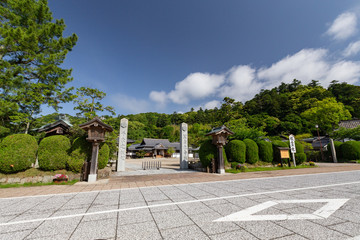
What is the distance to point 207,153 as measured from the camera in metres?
10.4

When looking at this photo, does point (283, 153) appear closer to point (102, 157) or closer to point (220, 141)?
point (220, 141)

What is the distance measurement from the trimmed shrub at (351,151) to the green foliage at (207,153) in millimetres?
17924

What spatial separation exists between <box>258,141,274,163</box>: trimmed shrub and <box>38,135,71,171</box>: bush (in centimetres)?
1371

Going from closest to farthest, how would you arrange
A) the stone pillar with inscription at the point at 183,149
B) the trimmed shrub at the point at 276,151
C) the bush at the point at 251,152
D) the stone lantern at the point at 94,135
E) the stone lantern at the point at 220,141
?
the stone lantern at the point at 94,135, the stone lantern at the point at 220,141, the bush at the point at 251,152, the stone pillar with inscription at the point at 183,149, the trimmed shrub at the point at 276,151

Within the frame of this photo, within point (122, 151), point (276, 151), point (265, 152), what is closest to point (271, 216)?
point (122, 151)

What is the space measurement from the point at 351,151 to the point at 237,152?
15970 mm

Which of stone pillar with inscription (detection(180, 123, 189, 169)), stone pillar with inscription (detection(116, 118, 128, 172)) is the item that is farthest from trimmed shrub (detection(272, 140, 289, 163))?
stone pillar with inscription (detection(116, 118, 128, 172))

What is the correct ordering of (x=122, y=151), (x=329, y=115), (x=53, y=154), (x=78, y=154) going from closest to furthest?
(x=53, y=154)
(x=78, y=154)
(x=122, y=151)
(x=329, y=115)

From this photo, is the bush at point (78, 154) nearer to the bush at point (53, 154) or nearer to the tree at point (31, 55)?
the bush at point (53, 154)

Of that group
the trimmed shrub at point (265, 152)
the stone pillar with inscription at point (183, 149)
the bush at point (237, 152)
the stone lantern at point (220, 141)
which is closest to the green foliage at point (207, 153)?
the stone lantern at point (220, 141)

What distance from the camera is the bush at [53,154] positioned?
283 inches

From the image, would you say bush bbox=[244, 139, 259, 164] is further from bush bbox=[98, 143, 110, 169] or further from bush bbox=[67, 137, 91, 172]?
bush bbox=[67, 137, 91, 172]

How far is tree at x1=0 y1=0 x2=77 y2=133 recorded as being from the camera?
26.5 feet

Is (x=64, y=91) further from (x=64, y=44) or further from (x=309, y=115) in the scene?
(x=309, y=115)
